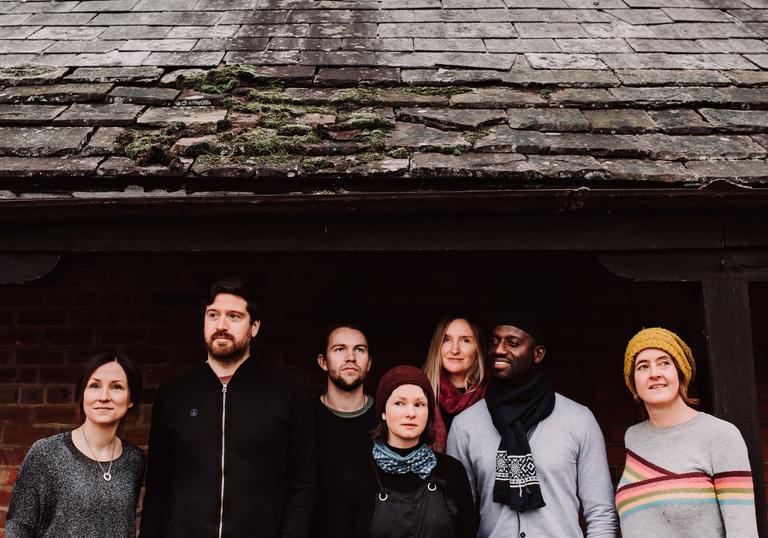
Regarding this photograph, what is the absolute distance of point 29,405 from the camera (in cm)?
439

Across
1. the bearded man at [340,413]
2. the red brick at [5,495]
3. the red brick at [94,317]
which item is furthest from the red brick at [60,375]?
the bearded man at [340,413]

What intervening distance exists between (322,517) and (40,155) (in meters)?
2.21

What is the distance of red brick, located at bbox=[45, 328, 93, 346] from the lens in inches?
176

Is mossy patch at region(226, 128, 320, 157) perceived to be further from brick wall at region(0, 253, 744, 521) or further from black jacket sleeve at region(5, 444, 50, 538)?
black jacket sleeve at region(5, 444, 50, 538)

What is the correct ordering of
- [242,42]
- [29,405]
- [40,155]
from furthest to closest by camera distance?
[242,42] → [29,405] → [40,155]

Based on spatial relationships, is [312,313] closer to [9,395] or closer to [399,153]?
[399,153]

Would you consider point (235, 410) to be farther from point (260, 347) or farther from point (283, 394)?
point (260, 347)

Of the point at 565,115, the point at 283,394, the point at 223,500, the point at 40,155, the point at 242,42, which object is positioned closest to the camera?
the point at 223,500

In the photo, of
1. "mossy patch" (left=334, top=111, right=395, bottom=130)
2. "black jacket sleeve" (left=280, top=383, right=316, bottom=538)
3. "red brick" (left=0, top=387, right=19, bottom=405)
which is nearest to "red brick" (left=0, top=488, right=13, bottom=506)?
"red brick" (left=0, top=387, right=19, bottom=405)

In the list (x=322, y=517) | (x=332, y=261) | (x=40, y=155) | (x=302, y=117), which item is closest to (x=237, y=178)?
(x=302, y=117)

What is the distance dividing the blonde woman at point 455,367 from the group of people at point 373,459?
0.45 ft

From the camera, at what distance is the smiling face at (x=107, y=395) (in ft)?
9.91

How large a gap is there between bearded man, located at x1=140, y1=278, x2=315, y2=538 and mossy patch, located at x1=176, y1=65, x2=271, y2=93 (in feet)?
4.69

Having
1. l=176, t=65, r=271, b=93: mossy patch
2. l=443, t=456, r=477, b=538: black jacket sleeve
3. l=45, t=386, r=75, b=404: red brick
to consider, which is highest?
l=176, t=65, r=271, b=93: mossy patch
